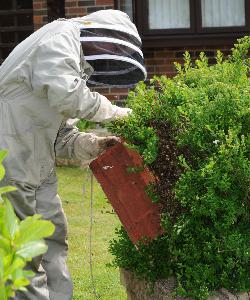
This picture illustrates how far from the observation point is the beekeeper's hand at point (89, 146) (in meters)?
4.30

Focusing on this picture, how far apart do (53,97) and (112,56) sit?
1.91 ft

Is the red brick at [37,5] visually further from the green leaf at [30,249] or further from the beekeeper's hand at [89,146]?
the green leaf at [30,249]

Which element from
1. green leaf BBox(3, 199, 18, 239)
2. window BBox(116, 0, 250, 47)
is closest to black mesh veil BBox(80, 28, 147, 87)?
green leaf BBox(3, 199, 18, 239)

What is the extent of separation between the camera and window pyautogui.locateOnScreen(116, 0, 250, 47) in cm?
991

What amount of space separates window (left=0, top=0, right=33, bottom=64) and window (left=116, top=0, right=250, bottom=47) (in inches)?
129

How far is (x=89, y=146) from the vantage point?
4.53 metres

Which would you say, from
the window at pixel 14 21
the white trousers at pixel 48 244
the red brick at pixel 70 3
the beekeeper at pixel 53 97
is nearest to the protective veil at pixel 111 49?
the beekeeper at pixel 53 97

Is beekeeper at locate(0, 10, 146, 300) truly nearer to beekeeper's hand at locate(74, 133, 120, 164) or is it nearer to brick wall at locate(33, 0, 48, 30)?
beekeeper's hand at locate(74, 133, 120, 164)

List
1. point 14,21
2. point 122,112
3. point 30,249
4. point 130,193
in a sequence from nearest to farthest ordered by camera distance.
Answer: point 30,249 → point 130,193 → point 122,112 → point 14,21

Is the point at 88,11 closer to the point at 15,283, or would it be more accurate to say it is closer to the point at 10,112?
the point at 10,112

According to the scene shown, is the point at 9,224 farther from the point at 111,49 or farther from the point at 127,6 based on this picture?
the point at 127,6

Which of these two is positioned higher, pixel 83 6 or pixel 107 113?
pixel 83 6

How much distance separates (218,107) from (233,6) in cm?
679

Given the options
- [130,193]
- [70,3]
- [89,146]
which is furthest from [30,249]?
[70,3]
